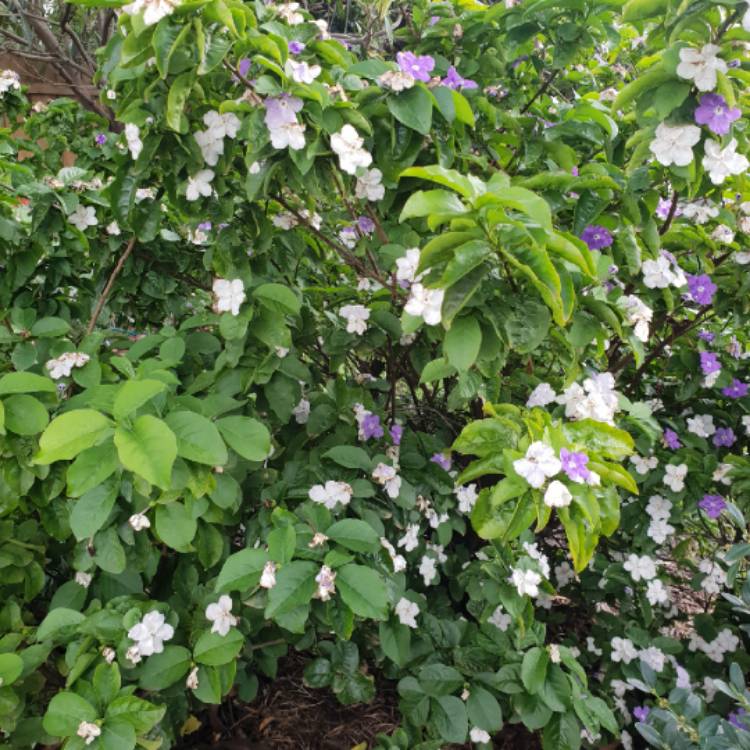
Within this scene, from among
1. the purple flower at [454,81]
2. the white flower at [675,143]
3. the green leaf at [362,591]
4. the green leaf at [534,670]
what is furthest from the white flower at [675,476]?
the purple flower at [454,81]

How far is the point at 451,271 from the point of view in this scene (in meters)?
0.92

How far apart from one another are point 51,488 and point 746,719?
1.53m

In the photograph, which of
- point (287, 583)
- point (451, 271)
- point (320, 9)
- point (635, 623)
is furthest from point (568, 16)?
point (320, 9)

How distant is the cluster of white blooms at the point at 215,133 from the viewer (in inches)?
49.1

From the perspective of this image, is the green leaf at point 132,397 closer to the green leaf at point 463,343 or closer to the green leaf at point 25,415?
the green leaf at point 25,415

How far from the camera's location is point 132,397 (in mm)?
1075

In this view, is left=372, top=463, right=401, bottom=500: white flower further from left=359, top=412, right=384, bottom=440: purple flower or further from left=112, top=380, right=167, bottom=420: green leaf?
left=112, top=380, right=167, bottom=420: green leaf

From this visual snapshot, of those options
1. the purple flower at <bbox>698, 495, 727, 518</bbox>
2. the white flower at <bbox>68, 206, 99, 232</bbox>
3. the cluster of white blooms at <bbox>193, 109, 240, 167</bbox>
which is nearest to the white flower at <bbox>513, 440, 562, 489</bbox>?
the cluster of white blooms at <bbox>193, 109, 240, 167</bbox>

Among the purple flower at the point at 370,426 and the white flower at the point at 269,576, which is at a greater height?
the white flower at the point at 269,576

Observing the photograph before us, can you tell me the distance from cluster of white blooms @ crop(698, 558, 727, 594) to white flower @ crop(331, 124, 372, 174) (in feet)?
5.27

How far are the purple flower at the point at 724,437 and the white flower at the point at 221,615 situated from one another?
1.53 metres

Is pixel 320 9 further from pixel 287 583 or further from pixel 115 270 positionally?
pixel 287 583

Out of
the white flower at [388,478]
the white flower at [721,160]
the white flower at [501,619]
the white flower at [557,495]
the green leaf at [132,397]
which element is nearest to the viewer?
the white flower at [557,495]

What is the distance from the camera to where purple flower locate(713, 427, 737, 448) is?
1967mm
